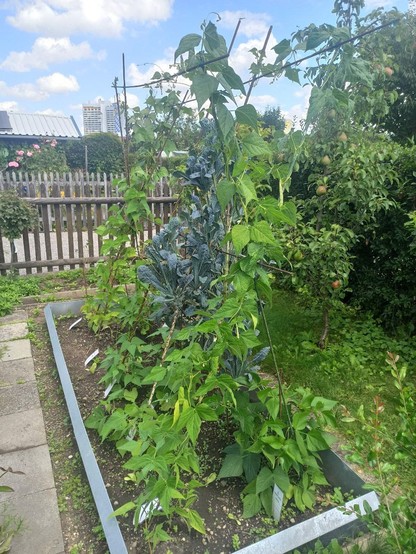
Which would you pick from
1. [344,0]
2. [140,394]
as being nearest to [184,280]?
[140,394]

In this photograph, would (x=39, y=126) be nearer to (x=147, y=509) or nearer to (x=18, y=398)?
(x=18, y=398)

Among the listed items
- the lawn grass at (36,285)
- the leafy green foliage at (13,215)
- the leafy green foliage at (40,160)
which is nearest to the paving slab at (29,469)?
the lawn grass at (36,285)

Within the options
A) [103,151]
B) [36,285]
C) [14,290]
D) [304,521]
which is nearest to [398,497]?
[304,521]

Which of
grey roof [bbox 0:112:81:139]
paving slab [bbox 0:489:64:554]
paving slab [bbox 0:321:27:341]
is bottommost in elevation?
paving slab [bbox 0:489:64:554]

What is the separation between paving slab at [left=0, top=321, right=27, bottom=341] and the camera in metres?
3.46

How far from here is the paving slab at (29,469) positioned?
1.89m

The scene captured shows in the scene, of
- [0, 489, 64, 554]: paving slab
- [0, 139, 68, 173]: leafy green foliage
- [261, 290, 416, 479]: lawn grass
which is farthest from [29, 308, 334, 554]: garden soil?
[0, 139, 68, 173]: leafy green foliage

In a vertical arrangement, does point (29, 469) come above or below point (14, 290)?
below

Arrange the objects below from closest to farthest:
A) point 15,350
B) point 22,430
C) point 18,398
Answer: point 22,430 < point 18,398 < point 15,350

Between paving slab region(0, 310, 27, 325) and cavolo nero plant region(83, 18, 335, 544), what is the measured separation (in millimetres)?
1842

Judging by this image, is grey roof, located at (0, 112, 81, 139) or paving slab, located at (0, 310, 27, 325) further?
grey roof, located at (0, 112, 81, 139)

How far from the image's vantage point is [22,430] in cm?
230

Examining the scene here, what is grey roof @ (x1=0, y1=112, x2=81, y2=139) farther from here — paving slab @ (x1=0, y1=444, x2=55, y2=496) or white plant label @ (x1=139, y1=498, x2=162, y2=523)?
white plant label @ (x1=139, y1=498, x2=162, y2=523)

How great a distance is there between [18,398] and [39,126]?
66.6ft
